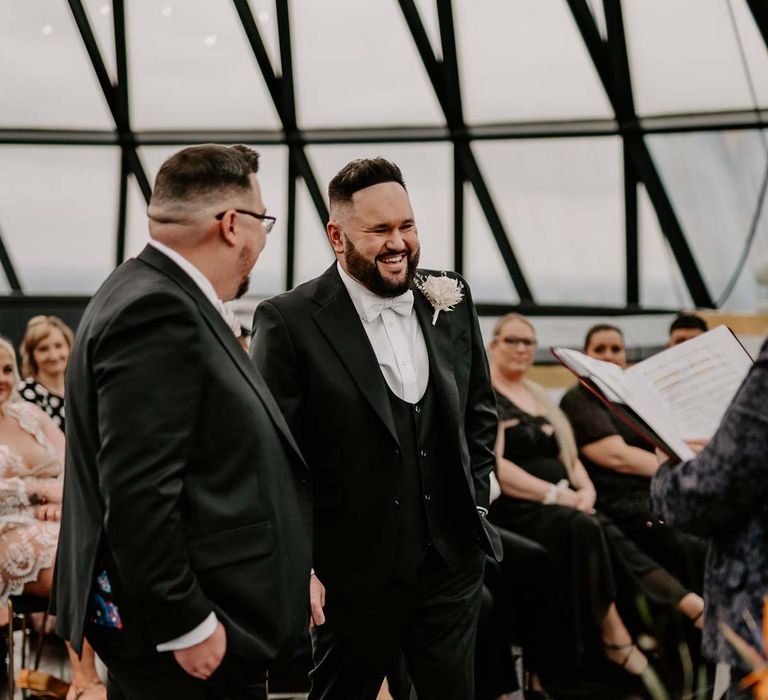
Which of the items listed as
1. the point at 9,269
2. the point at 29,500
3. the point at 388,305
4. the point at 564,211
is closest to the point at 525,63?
the point at 564,211

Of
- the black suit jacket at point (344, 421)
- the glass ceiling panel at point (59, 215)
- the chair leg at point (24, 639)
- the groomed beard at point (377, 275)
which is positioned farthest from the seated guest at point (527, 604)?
the glass ceiling panel at point (59, 215)

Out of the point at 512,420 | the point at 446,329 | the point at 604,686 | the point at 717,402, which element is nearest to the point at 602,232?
the point at 512,420

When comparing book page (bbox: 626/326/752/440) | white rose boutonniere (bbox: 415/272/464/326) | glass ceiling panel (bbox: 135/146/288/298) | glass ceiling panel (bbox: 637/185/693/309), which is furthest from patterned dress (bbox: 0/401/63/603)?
glass ceiling panel (bbox: 637/185/693/309)

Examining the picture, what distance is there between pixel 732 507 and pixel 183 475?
3.36 ft

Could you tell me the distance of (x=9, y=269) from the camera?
29.0ft

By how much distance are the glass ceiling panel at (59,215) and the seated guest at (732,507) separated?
7.52 m

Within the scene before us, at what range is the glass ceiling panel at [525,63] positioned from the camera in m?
7.49

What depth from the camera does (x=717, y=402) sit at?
2057 millimetres

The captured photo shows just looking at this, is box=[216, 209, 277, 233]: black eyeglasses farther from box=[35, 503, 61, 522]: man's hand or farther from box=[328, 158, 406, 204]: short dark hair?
box=[35, 503, 61, 522]: man's hand

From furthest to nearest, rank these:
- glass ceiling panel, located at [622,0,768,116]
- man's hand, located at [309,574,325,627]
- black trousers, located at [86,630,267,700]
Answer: glass ceiling panel, located at [622,0,768,116]
man's hand, located at [309,574,325,627]
black trousers, located at [86,630,267,700]

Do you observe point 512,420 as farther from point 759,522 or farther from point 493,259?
point 493,259

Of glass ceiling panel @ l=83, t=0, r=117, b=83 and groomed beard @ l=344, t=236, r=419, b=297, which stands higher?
glass ceiling panel @ l=83, t=0, r=117, b=83

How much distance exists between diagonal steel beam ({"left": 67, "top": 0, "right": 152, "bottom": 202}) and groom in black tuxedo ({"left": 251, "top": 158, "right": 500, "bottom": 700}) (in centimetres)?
602

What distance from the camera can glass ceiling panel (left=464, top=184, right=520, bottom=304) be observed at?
838 cm
